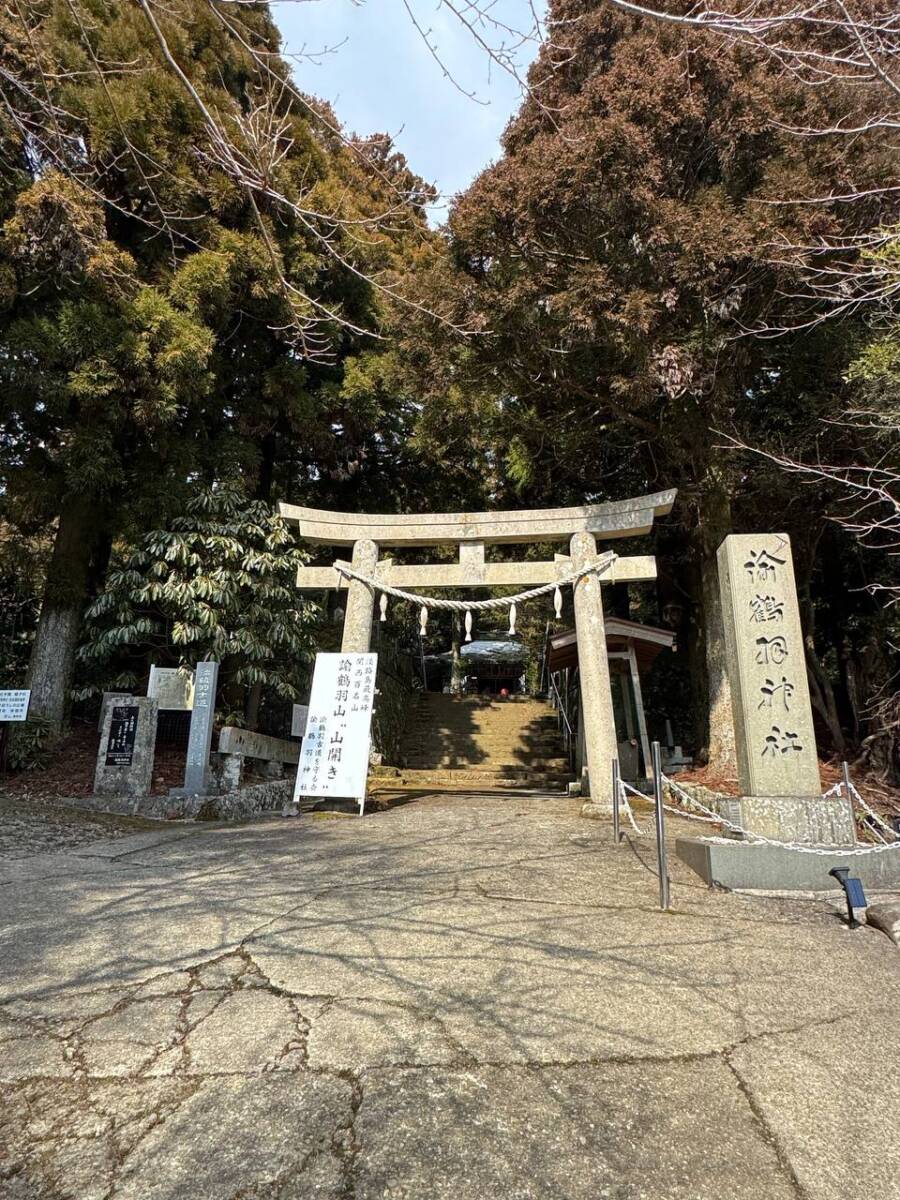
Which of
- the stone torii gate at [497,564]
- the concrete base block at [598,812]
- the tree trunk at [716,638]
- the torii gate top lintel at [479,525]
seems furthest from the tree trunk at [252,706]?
the tree trunk at [716,638]

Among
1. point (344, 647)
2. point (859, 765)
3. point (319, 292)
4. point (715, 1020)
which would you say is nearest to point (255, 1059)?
point (715, 1020)

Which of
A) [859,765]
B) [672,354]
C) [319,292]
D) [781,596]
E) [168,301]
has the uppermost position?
[319,292]

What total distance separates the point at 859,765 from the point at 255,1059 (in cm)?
1089

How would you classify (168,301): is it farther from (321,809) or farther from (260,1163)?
(260,1163)

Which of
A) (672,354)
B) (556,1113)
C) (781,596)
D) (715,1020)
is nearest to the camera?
(556,1113)

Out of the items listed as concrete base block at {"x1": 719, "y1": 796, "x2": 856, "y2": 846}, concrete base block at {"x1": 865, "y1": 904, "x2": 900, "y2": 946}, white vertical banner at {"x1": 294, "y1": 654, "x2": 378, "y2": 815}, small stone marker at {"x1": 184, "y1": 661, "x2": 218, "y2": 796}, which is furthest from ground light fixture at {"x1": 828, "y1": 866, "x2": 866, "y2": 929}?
small stone marker at {"x1": 184, "y1": 661, "x2": 218, "y2": 796}

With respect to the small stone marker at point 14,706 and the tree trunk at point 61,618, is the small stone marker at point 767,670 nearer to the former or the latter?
the small stone marker at point 14,706

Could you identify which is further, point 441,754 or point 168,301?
point 441,754

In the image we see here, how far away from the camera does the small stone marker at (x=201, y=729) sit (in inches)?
326

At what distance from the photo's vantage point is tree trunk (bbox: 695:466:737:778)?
987 centimetres

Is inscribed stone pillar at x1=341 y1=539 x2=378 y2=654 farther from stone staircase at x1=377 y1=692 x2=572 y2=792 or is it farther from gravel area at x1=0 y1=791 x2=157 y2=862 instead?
stone staircase at x1=377 y1=692 x2=572 y2=792

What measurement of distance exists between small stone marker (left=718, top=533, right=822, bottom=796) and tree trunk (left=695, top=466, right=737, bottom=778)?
170 inches

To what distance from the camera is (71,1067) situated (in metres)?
2.03

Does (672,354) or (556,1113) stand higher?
(672,354)
